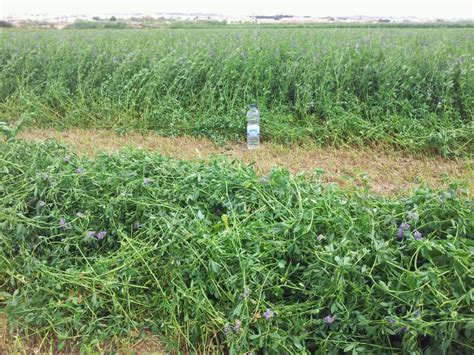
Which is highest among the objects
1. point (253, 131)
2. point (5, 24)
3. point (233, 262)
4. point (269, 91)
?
point (233, 262)

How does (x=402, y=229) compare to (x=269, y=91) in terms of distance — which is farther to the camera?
(x=269, y=91)

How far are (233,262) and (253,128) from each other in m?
2.68

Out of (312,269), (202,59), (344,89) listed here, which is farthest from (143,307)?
(202,59)

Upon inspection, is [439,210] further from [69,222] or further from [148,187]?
[69,222]

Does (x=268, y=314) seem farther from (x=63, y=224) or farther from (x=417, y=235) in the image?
(x=63, y=224)

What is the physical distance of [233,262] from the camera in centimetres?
225

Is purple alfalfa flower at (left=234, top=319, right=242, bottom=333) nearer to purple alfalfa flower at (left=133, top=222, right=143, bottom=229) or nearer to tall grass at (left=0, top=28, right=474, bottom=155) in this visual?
purple alfalfa flower at (left=133, top=222, right=143, bottom=229)

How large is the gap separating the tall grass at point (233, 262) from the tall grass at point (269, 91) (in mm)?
2335

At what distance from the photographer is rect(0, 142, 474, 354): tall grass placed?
2.00 meters

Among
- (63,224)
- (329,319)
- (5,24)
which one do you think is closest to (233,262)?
(329,319)

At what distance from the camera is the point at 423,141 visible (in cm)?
454

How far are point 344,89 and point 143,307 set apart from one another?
12.8 ft

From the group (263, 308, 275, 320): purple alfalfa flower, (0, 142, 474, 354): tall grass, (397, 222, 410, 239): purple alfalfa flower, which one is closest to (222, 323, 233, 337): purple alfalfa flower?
(0, 142, 474, 354): tall grass

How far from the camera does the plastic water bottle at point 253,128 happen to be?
15.7 ft
